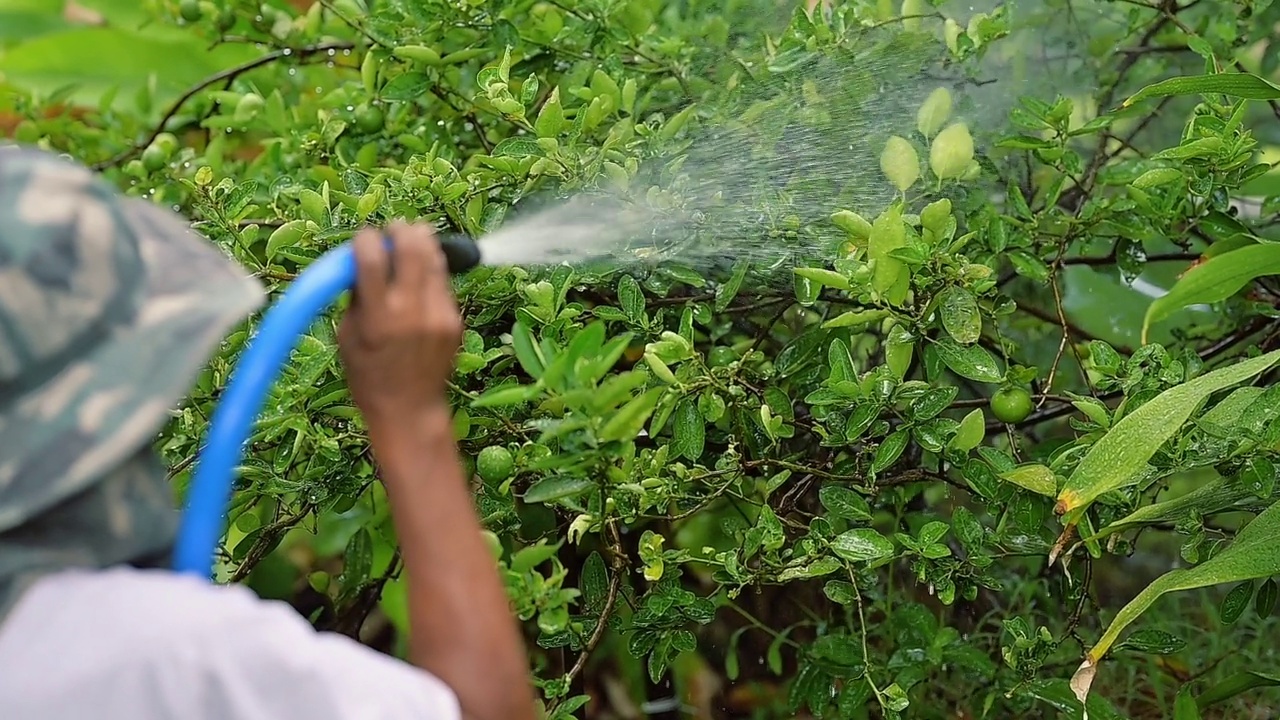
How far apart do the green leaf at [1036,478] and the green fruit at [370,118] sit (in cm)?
105

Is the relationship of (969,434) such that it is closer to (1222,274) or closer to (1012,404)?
(1012,404)

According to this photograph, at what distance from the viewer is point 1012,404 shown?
165 centimetres

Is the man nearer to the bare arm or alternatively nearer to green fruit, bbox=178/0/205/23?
the bare arm

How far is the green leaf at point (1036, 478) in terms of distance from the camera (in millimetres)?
1506

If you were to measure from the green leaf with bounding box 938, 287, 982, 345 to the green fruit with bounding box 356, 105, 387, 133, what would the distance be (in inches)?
35.6

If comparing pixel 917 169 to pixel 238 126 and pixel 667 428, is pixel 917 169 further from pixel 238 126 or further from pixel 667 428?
pixel 238 126

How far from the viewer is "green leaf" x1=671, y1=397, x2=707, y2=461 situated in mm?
1514

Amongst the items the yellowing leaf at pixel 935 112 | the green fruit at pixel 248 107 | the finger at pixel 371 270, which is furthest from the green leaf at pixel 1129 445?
the green fruit at pixel 248 107

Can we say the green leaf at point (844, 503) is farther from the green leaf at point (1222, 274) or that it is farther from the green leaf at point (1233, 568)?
the green leaf at point (1222, 274)

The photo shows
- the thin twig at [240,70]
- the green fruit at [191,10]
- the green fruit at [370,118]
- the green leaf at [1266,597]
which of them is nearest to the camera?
the green leaf at [1266,597]

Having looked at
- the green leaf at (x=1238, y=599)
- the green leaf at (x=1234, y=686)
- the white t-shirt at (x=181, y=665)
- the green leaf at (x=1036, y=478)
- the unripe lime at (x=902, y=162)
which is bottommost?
the green leaf at (x=1234, y=686)

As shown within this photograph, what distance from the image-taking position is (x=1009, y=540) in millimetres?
1636

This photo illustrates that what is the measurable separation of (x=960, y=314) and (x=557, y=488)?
1.80 ft

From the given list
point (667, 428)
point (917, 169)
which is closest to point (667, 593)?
point (667, 428)
